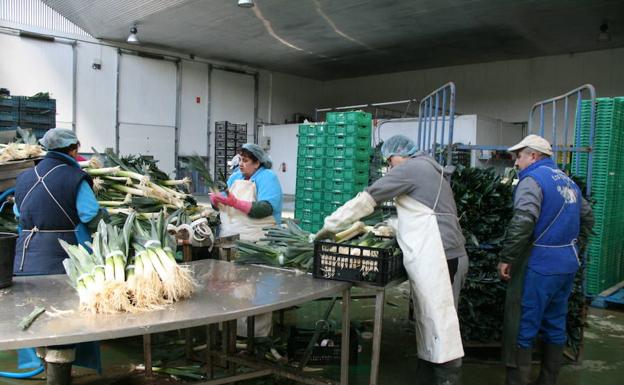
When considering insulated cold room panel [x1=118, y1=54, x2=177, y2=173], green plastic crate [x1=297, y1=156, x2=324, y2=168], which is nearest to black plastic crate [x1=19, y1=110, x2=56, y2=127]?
green plastic crate [x1=297, y1=156, x2=324, y2=168]

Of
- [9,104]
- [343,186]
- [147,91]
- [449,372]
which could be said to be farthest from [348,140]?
[147,91]

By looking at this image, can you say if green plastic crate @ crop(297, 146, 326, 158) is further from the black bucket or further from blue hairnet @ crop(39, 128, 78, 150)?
the black bucket

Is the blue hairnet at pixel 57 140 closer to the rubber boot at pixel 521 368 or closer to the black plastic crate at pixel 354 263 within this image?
the black plastic crate at pixel 354 263

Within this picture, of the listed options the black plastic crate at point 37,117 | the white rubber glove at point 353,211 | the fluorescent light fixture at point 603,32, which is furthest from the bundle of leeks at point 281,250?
the fluorescent light fixture at point 603,32

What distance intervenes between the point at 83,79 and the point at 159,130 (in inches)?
102

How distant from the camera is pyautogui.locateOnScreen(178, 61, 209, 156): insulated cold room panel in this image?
16203 mm

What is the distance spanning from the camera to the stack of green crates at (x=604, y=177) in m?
5.82

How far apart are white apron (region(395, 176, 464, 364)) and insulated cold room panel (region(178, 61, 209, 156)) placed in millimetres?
13836

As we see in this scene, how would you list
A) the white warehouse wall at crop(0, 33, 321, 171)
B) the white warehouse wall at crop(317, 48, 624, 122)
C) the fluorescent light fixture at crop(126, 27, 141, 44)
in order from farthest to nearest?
1. the white warehouse wall at crop(317, 48, 624, 122)
2. the white warehouse wall at crop(0, 33, 321, 171)
3. the fluorescent light fixture at crop(126, 27, 141, 44)

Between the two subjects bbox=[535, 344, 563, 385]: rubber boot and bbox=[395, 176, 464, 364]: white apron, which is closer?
bbox=[395, 176, 464, 364]: white apron

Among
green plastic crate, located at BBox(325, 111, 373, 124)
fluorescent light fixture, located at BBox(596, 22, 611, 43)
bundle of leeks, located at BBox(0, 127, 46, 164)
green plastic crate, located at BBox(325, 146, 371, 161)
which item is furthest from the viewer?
fluorescent light fixture, located at BBox(596, 22, 611, 43)

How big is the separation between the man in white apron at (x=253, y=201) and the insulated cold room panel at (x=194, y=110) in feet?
40.1

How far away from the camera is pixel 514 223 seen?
3342 mm

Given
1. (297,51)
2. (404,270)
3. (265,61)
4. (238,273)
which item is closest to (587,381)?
(404,270)
